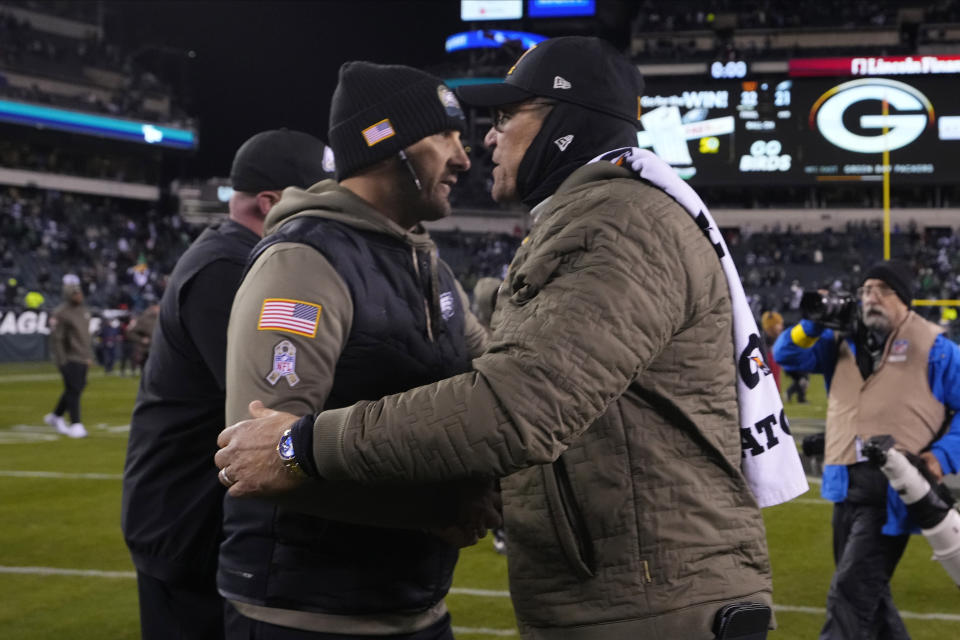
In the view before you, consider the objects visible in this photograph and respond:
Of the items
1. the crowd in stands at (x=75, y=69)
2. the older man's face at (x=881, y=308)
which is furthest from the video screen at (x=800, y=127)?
the crowd in stands at (x=75, y=69)

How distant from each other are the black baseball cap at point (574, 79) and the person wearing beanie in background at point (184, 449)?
45.8 inches

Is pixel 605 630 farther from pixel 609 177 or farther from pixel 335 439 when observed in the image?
pixel 609 177

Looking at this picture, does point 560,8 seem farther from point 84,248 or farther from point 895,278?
point 895,278

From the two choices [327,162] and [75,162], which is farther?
[75,162]

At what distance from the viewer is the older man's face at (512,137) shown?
2184 mm

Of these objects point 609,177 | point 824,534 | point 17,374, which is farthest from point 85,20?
point 609,177

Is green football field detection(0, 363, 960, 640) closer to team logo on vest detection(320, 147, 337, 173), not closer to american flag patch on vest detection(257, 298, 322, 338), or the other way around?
team logo on vest detection(320, 147, 337, 173)

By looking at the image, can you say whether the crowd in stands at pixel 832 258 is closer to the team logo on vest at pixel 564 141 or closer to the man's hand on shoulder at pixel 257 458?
the team logo on vest at pixel 564 141

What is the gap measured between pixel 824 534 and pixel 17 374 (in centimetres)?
2285

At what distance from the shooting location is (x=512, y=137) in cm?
223

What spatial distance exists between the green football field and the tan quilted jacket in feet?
12.3

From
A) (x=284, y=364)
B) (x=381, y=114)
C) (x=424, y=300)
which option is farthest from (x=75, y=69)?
(x=284, y=364)

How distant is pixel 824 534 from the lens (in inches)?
330

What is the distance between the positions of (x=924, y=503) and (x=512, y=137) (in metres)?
3.16
